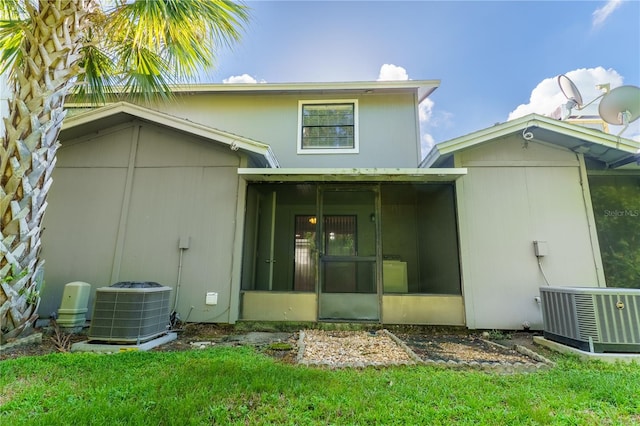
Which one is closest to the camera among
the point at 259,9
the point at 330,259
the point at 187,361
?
the point at 187,361

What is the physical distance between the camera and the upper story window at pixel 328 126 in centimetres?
766

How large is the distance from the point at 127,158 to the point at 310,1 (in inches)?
282

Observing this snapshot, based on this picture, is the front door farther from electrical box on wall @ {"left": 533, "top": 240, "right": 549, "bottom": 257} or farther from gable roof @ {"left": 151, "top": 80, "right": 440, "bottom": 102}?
gable roof @ {"left": 151, "top": 80, "right": 440, "bottom": 102}

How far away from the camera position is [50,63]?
415 centimetres

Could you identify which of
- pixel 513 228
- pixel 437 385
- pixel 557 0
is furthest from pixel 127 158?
pixel 557 0

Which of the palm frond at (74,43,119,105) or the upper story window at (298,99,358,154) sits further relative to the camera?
the upper story window at (298,99,358,154)

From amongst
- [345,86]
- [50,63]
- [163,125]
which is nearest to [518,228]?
[345,86]

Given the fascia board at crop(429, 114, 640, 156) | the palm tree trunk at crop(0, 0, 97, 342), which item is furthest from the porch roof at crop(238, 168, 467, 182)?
the palm tree trunk at crop(0, 0, 97, 342)

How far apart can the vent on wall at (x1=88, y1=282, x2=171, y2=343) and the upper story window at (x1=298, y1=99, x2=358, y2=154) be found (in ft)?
15.9

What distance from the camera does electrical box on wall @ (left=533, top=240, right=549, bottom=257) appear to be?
5.30m

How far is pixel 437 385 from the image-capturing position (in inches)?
109

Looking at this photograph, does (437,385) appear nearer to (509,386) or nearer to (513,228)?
(509,386)

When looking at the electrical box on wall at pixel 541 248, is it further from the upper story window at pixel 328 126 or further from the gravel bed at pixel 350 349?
the upper story window at pixel 328 126

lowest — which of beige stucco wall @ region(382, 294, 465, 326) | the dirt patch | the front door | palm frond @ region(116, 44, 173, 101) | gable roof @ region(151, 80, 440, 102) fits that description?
the dirt patch
